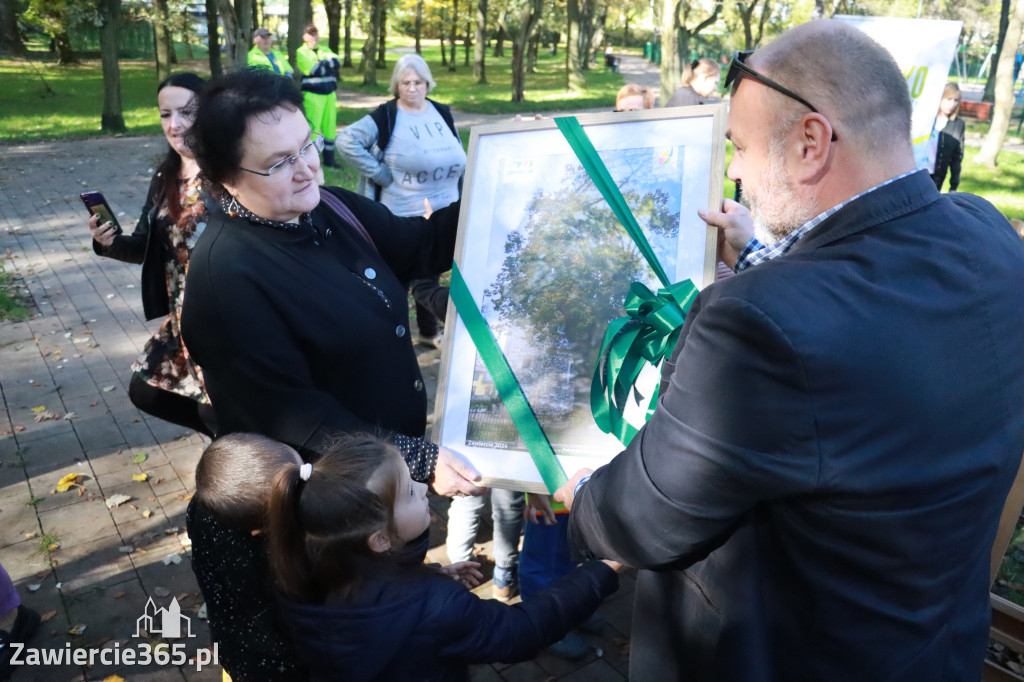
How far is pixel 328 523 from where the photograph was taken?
6.07 feet

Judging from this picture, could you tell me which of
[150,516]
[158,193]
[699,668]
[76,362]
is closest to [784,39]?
[699,668]

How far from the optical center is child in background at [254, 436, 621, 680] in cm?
184

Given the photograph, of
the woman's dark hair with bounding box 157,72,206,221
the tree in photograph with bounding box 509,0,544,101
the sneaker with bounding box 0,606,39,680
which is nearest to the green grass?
the sneaker with bounding box 0,606,39,680

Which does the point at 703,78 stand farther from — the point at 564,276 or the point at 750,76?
the point at 750,76

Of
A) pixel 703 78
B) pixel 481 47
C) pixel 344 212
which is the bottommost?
pixel 344 212

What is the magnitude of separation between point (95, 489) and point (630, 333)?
3520mm

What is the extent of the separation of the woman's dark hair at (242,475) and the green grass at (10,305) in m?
5.71

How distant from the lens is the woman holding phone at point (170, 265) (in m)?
3.08

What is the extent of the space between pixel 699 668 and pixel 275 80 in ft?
5.98

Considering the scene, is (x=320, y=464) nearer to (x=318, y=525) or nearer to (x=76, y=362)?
(x=318, y=525)

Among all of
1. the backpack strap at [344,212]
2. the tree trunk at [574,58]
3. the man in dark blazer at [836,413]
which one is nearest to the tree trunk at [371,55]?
the tree trunk at [574,58]

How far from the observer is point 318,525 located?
185cm

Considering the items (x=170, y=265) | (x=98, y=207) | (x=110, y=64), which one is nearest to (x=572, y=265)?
(x=170, y=265)

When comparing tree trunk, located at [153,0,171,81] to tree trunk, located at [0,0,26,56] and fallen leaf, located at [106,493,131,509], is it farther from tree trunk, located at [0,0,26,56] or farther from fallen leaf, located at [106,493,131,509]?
tree trunk, located at [0,0,26,56]
